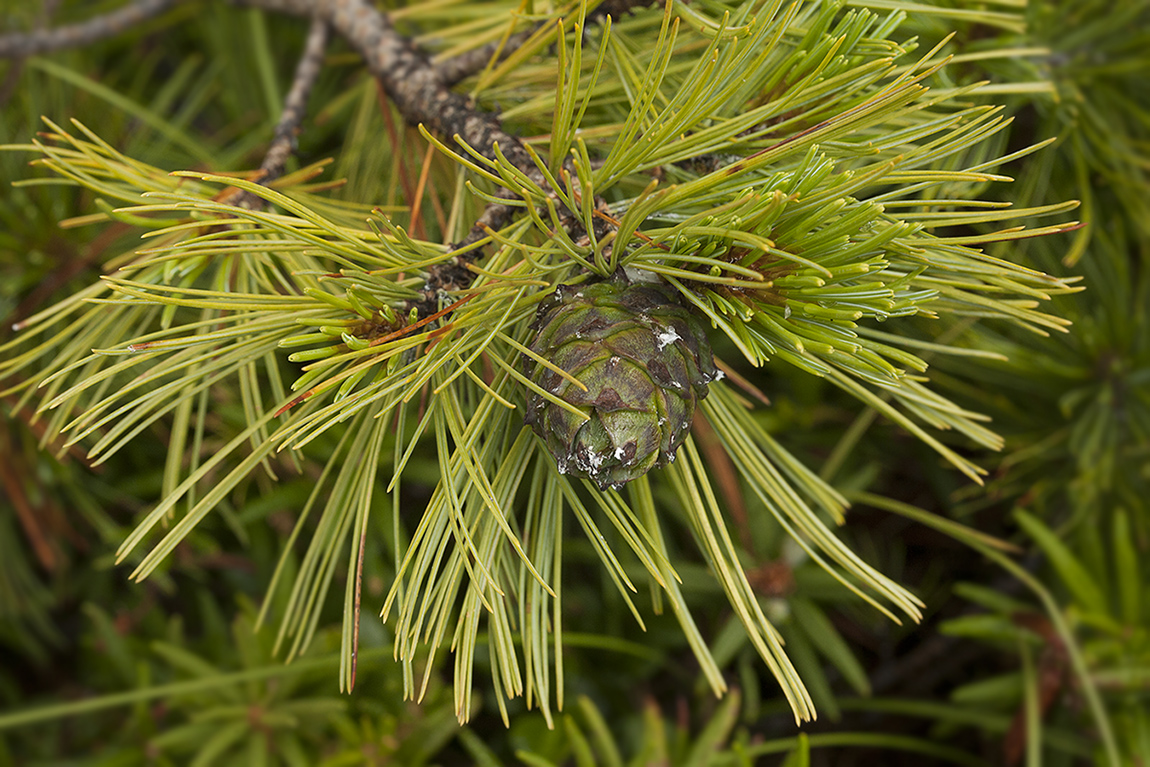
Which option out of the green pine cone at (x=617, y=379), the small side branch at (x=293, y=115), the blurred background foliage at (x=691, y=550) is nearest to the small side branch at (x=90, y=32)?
the blurred background foliage at (x=691, y=550)

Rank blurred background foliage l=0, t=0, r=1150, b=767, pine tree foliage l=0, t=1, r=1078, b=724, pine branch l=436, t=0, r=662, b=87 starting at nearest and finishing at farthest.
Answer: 1. pine tree foliage l=0, t=1, r=1078, b=724
2. pine branch l=436, t=0, r=662, b=87
3. blurred background foliage l=0, t=0, r=1150, b=767

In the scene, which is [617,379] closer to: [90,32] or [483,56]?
[483,56]

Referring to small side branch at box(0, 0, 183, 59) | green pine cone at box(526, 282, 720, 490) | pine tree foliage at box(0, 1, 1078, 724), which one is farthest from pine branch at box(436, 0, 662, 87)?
small side branch at box(0, 0, 183, 59)

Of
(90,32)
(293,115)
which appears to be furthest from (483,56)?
(90,32)

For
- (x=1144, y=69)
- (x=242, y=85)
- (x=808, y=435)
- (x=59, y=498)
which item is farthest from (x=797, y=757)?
(x=242, y=85)

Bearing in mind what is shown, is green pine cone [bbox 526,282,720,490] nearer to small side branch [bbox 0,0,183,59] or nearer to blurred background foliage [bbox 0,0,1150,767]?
blurred background foliage [bbox 0,0,1150,767]

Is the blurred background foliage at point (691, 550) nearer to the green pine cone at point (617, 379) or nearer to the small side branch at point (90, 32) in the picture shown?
the small side branch at point (90, 32)
